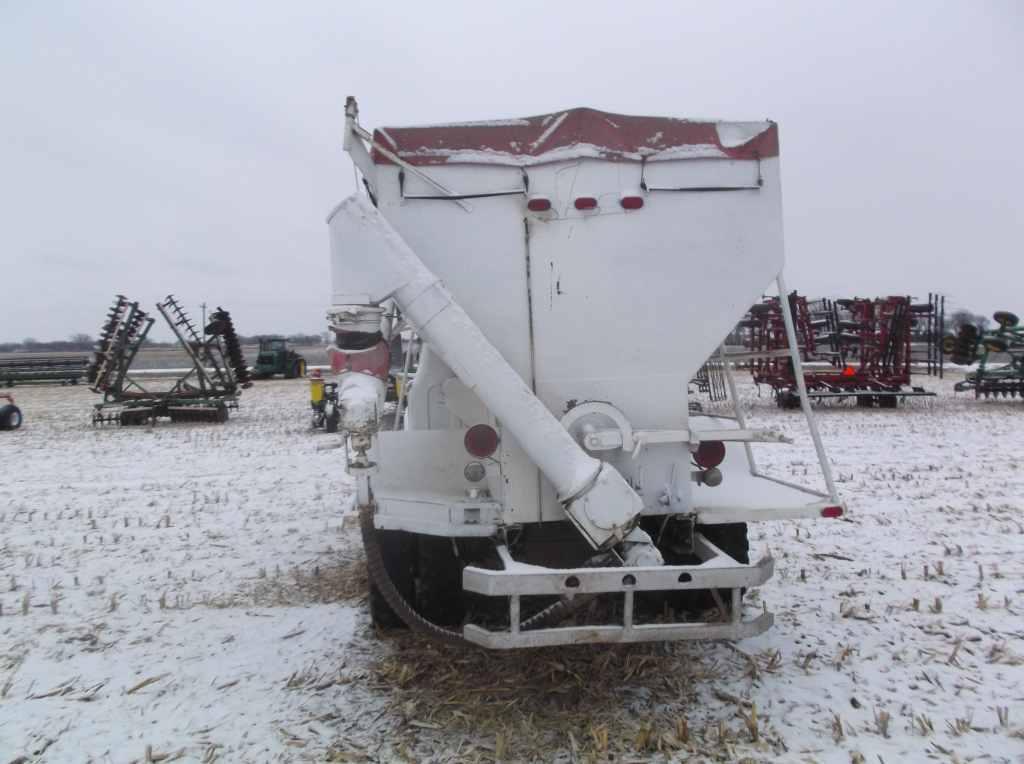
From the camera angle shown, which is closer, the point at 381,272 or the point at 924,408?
the point at 381,272

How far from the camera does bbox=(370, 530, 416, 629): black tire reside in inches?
162

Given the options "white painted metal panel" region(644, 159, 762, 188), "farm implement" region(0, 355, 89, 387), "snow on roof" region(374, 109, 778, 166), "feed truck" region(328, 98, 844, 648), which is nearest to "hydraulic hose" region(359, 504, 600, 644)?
"feed truck" region(328, 98, 844, 648)

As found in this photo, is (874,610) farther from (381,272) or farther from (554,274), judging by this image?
(381,272)

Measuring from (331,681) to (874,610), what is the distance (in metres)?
3.33

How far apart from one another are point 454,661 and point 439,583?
1.53 ft

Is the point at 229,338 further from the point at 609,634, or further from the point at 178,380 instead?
the point at 609,634

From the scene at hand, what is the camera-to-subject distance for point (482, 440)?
3674 millimetres

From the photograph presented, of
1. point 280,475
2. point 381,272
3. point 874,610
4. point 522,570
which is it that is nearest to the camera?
point 522,570

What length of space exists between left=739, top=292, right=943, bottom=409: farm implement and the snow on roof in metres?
13.2

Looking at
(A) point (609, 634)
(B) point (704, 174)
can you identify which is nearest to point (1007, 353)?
(B) point (704, 174)

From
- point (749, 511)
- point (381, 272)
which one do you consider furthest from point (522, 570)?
point (381, 272)

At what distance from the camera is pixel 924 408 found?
1666 cm

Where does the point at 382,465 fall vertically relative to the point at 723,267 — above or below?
below

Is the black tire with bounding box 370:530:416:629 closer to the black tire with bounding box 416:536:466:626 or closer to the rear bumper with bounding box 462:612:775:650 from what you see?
the black tire with bounding box 416:536:466:626
